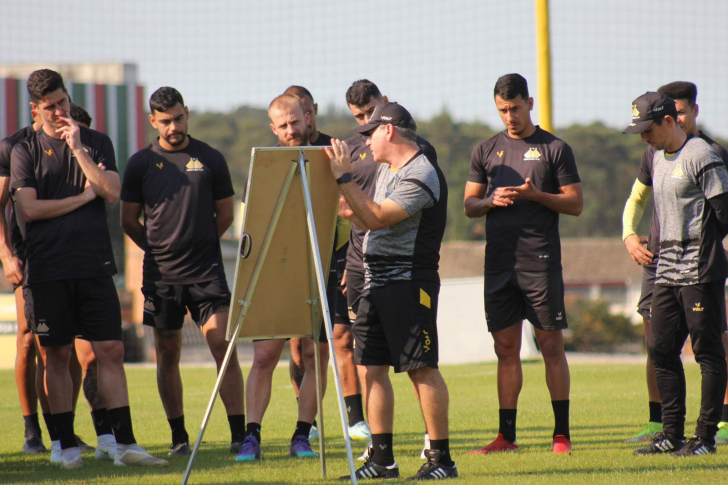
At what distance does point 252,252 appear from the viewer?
17.6 ft

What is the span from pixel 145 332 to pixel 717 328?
2350 centimetres

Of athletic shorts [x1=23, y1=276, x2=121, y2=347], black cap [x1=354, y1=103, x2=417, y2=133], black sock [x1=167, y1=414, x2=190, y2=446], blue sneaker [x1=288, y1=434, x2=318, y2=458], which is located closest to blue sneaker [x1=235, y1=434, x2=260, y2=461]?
blue sneaker [x1=288, y1=434, x2=318, y2=458]

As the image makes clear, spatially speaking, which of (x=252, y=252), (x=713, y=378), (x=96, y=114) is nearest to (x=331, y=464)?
(x=252, y=252)

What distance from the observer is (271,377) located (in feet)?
21.3

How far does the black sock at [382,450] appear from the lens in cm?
548

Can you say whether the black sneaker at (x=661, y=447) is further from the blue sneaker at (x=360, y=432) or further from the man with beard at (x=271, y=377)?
the man with beard at (x=271, y=377)

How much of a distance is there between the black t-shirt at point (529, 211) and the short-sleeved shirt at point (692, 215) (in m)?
0.73

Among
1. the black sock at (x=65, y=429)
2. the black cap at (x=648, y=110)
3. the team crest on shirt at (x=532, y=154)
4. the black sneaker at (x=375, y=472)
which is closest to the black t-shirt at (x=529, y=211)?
the team crest on shirt at (x=532, y=154)

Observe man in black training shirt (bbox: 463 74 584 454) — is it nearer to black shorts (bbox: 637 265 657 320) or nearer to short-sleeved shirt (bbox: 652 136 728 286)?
short-sleeved shirt (bbox: 652 136 728 286)

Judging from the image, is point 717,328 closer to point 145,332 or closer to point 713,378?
point 713,378

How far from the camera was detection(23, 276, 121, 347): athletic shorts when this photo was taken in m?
6.15

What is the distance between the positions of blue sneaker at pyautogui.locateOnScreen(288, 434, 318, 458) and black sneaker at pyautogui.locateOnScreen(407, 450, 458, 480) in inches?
49.6

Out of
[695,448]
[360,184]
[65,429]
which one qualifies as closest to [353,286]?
[360,184]

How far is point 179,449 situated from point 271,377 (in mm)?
933
